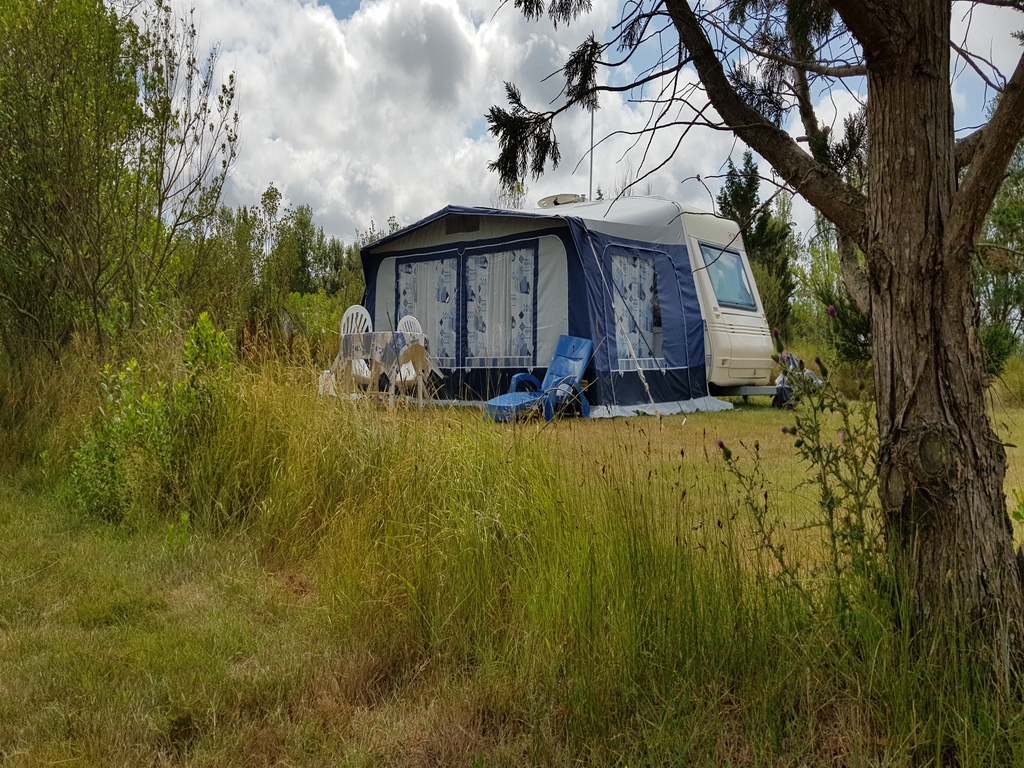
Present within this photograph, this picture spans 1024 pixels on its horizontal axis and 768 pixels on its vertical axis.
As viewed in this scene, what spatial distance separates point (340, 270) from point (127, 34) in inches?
858

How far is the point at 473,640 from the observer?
2383 mm

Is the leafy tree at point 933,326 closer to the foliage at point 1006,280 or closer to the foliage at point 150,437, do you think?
the foliage at point 150,437

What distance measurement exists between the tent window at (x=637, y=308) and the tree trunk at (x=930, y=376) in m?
6.83

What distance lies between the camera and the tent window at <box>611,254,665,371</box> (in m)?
8.98

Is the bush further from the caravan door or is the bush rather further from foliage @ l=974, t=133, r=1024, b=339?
the caravan door

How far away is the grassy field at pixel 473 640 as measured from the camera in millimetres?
1754

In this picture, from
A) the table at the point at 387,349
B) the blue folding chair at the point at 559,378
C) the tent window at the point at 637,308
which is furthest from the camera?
the tent window at the point at 637,308

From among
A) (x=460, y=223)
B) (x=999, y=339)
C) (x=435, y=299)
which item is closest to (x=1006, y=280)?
(x=999, y=339)

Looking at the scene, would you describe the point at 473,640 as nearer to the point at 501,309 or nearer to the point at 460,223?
the point at 501,309

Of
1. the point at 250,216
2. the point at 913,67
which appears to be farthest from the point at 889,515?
the point at 250,216

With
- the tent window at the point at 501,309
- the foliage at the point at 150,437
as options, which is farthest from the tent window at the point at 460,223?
the foliage at the point at 150,437

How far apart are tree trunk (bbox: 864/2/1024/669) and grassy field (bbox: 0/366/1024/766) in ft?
0.50

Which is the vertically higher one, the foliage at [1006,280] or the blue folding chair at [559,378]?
the foliage at [1006,280]

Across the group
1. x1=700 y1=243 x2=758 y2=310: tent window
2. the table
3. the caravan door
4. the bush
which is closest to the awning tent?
the caravan door
